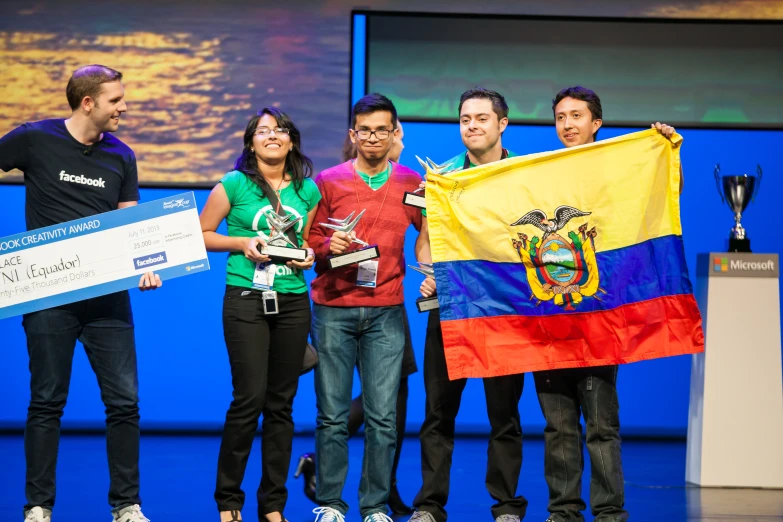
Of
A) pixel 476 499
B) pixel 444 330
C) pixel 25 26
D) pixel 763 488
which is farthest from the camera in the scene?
pixel 25 26

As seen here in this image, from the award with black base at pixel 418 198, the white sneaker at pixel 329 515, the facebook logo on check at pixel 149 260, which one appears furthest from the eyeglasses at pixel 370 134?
the white sneaker at pixel 329 515

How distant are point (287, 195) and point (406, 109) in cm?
270

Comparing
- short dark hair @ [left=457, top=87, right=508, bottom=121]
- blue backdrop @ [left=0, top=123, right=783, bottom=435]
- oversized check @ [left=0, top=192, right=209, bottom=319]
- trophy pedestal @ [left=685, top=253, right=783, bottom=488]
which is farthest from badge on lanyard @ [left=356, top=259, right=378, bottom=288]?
blue backdrop @ [left=0, top=123, right=783, bottom=435]

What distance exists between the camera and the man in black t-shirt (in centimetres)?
326

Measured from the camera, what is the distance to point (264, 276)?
3.32m

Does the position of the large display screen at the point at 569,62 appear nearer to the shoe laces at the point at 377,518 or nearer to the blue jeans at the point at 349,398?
the blue jeans at the point at 349,398

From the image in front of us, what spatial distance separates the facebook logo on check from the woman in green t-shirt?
17 centimetres

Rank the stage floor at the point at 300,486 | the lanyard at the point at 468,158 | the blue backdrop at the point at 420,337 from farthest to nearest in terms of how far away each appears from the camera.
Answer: the blue backdrop at the point at 420,337
the stage floor at the point at 300,486
the lanyard at the point at 468,158

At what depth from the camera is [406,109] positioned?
5.98 metres

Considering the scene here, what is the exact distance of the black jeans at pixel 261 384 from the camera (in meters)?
3.31

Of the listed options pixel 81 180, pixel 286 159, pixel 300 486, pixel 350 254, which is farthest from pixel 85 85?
pixel 300 486

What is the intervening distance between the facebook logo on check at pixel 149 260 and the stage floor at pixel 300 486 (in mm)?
1031

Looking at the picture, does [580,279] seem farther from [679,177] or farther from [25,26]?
[25,26]

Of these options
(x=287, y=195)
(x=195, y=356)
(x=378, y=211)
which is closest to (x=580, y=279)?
(x=378, y=211)
